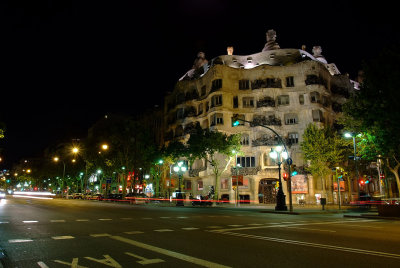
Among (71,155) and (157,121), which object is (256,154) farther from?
(71,155)

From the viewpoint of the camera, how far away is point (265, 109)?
1844 inches

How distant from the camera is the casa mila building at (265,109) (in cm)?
4488

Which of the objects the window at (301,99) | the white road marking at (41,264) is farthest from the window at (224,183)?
the white road marking at (41,264)

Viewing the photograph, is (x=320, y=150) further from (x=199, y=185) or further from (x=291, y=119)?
(x=199, y=185)

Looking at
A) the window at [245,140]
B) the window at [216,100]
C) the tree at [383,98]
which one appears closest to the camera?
the tree at [383,98]

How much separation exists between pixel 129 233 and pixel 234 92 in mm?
40186

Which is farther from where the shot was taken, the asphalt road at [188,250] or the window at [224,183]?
the window at [224,183]

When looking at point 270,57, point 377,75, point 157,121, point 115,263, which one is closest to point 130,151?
point 157,121

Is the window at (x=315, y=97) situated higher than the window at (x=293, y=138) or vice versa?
the window at (x=315, y=97)

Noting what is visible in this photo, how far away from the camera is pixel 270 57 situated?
5156 centimetres

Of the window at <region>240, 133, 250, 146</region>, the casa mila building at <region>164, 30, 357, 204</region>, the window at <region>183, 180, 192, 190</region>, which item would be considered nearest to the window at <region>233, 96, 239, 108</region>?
the casa mila building at <region>164, 30, 357, 204</region>

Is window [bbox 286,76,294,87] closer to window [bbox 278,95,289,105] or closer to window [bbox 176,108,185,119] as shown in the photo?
window [bbox 278,95,289,105]

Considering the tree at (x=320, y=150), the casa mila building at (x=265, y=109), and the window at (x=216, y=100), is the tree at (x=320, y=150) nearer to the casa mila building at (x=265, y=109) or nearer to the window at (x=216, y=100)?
the casa mila building at (x=265, y=109)

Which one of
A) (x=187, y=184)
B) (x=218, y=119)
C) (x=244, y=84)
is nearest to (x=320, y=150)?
(x=218, y=119)
